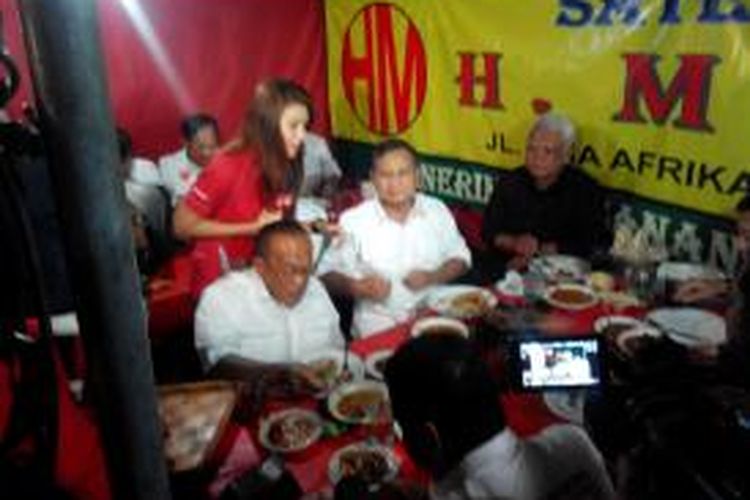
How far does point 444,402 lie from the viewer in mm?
2031

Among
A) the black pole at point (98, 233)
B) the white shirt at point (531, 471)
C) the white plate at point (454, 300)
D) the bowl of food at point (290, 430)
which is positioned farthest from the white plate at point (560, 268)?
the black pole at point (98, 233)

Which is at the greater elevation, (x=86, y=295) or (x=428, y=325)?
(x=86, y=295)

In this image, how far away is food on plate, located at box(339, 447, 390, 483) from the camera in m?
2.54

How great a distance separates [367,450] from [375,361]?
26.6 inches

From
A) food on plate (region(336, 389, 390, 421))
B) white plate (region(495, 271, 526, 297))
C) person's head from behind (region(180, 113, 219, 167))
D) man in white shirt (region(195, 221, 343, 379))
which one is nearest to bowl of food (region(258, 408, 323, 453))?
food on plate (region(336, 389, 390, 421))

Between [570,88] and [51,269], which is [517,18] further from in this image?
[51,269]

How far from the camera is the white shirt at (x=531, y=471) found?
2047 millimetres

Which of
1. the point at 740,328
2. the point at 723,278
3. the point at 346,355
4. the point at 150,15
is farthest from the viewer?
the point at 150,15

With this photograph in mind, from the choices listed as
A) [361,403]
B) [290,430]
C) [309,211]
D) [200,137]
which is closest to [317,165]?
[200,137]

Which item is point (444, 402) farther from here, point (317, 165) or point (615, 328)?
point (317, 165)

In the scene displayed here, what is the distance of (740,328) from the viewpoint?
2941mm

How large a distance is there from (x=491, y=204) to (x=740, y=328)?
2.62 m

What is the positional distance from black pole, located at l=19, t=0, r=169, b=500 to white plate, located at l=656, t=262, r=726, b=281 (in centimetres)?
341

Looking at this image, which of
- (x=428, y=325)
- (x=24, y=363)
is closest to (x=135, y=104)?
(x=428, y=325)
